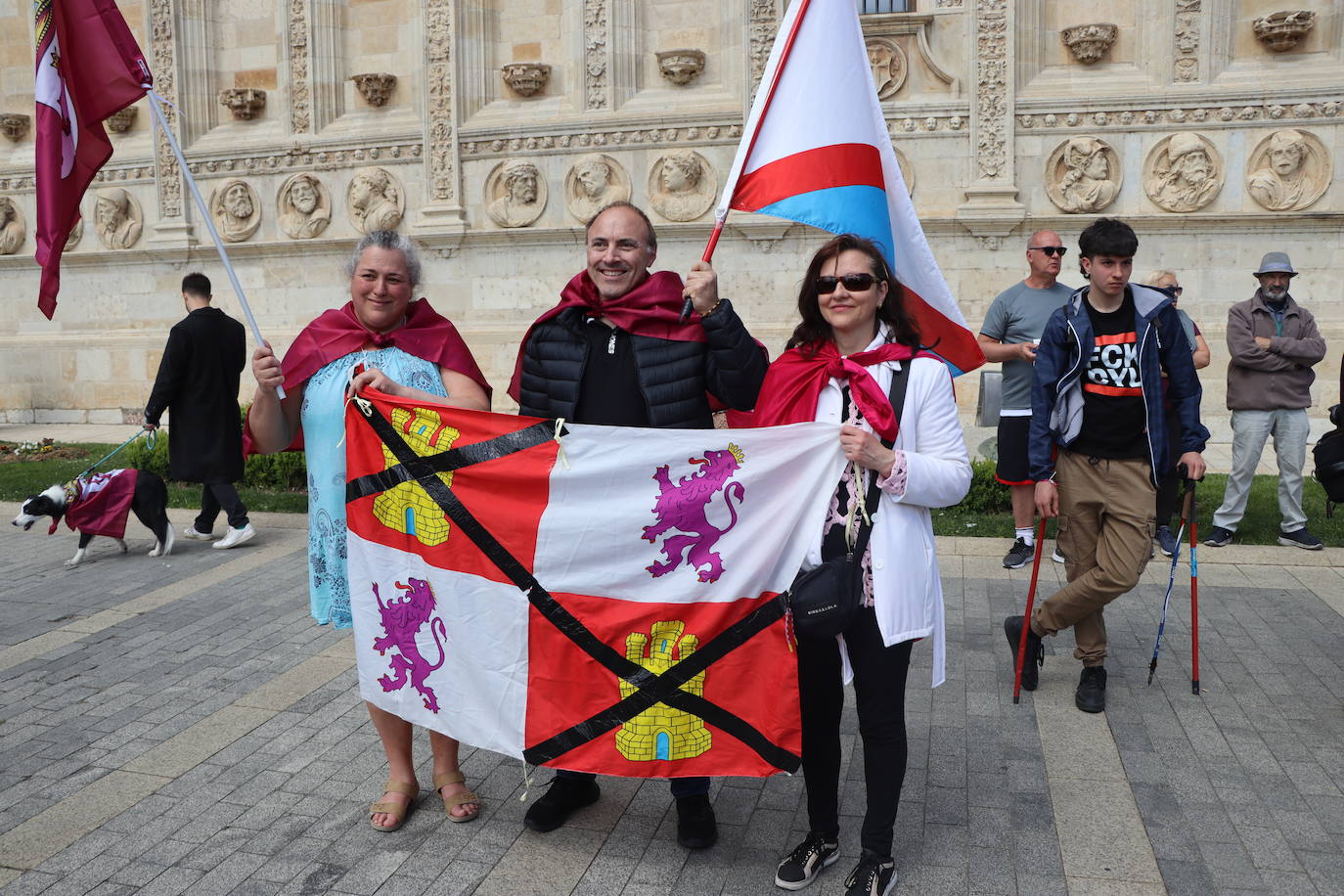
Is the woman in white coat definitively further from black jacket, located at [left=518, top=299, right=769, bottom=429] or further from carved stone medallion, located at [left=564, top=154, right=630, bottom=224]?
carved stone medallion, located at [left=564, top=154, right=630, bottom=224]

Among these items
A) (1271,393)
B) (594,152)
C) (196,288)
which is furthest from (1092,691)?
(594,152)

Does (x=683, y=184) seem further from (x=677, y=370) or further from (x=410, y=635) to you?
(x=410, y=635)

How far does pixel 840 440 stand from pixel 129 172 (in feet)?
55.9

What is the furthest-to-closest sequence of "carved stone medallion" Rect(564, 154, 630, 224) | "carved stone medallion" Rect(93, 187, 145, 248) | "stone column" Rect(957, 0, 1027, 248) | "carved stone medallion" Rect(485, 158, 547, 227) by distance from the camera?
"carved stone medallion" Rect(93, 187, 145, 248) → "carved stone medallion" Rect(485, 158, 547, 227) → "carved stone medallion" Rect(564, 154, 630, 224) → "stone column" Rect(957, 0, 1027, 248)

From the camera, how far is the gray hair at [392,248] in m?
4.05

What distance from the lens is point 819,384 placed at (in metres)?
3.52

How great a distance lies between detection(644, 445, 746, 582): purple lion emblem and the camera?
3.57 meters

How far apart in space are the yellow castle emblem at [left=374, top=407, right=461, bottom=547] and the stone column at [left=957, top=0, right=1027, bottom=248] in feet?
35.8

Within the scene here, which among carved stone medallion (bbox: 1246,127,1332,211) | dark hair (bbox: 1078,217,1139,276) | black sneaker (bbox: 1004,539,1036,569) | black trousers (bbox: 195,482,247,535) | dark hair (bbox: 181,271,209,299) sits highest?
carved stone medallion (bbox: 1246,127,1332,211)

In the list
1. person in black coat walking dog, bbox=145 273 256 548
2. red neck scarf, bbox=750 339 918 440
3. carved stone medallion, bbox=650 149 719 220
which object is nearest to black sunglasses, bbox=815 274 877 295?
red neck scarf, bbox=750 339 918 440

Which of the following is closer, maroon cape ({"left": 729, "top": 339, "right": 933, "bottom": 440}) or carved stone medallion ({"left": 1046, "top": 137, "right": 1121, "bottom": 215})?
maroon cape ({"left": 729, "top": 339, "right": 933, "bottom": 440})

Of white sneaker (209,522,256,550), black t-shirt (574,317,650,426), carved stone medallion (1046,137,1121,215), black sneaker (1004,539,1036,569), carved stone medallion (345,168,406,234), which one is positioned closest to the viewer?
black t-shirt (574,317,650,426)

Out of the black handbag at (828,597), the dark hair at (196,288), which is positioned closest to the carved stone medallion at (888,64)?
the dark hair at (196,288)

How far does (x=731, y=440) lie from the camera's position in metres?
3.57
